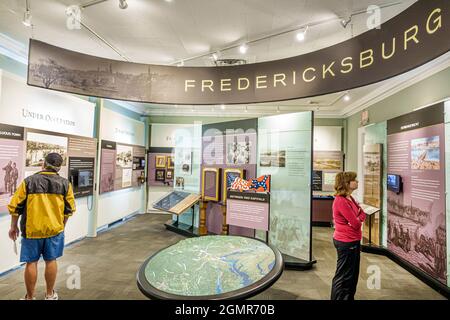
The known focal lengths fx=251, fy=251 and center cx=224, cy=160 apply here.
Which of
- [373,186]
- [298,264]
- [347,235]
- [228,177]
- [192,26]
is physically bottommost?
[298,264]

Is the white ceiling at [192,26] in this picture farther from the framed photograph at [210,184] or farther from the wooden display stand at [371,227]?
the wooden display stand at [371,227]

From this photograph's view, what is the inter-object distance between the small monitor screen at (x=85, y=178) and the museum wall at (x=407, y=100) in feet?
20.2

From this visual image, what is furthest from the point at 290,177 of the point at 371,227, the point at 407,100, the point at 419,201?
the point at 407,100

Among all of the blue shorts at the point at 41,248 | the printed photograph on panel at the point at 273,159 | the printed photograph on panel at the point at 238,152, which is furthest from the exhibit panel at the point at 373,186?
the blue shorts at the point at 41,248

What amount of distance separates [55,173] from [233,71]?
2.20m

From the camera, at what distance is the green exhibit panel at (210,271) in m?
1.64

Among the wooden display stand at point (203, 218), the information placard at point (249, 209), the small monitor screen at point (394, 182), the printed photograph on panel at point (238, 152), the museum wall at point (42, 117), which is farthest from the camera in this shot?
the wooden display stand at point (203, 218)

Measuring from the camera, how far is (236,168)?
197 inches

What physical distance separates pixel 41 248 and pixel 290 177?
11.3 feet

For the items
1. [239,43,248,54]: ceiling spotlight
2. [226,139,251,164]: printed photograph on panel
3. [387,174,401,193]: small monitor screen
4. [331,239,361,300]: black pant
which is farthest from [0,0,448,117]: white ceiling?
Result: [331,239,361,300]: black pant

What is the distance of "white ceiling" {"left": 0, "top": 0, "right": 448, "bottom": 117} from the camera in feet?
9.14

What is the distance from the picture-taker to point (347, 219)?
8.32 ft

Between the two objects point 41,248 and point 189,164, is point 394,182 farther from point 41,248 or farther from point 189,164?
point 41,248

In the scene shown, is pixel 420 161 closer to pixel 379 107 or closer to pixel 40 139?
pixel 379 107
